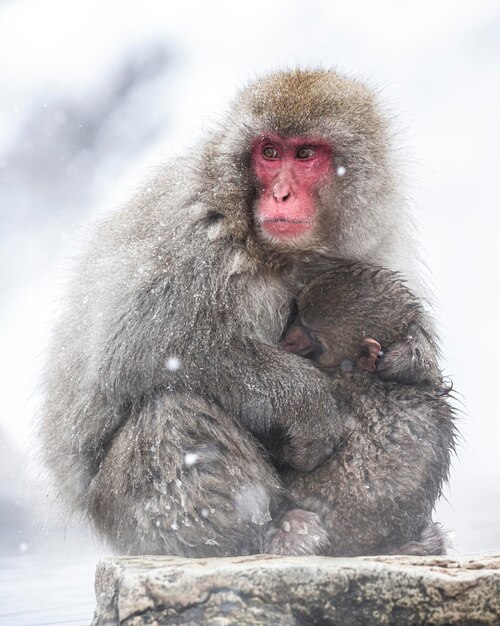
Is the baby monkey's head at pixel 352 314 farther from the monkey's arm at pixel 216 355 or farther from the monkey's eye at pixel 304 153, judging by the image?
the monkey's eye at pixel 304 153

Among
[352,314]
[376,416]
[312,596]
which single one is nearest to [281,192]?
[352,314]

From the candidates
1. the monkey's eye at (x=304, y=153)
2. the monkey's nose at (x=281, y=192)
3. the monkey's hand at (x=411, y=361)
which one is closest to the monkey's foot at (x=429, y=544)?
the monkey's hand at (x=411, y=361)

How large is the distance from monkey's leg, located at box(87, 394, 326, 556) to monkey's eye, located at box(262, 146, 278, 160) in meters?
1.07

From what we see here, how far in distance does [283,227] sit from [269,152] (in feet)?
1.27

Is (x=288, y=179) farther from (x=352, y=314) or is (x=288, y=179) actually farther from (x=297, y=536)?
(x=297, y=536)

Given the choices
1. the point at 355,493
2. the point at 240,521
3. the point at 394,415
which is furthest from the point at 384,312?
the point at 240,521

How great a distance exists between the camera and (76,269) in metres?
4.15

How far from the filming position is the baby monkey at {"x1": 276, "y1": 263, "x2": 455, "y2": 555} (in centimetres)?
320

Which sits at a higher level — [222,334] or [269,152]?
[269,152]

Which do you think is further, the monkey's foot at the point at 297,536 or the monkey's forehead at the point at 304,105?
the monkey's forehead at the point at 304,105

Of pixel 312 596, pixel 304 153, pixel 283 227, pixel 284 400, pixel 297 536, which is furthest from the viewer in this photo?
pixel 304 153

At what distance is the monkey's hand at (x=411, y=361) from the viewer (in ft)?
10.8

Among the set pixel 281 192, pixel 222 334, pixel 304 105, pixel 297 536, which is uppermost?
pixel 304 105

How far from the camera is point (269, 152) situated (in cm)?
357
